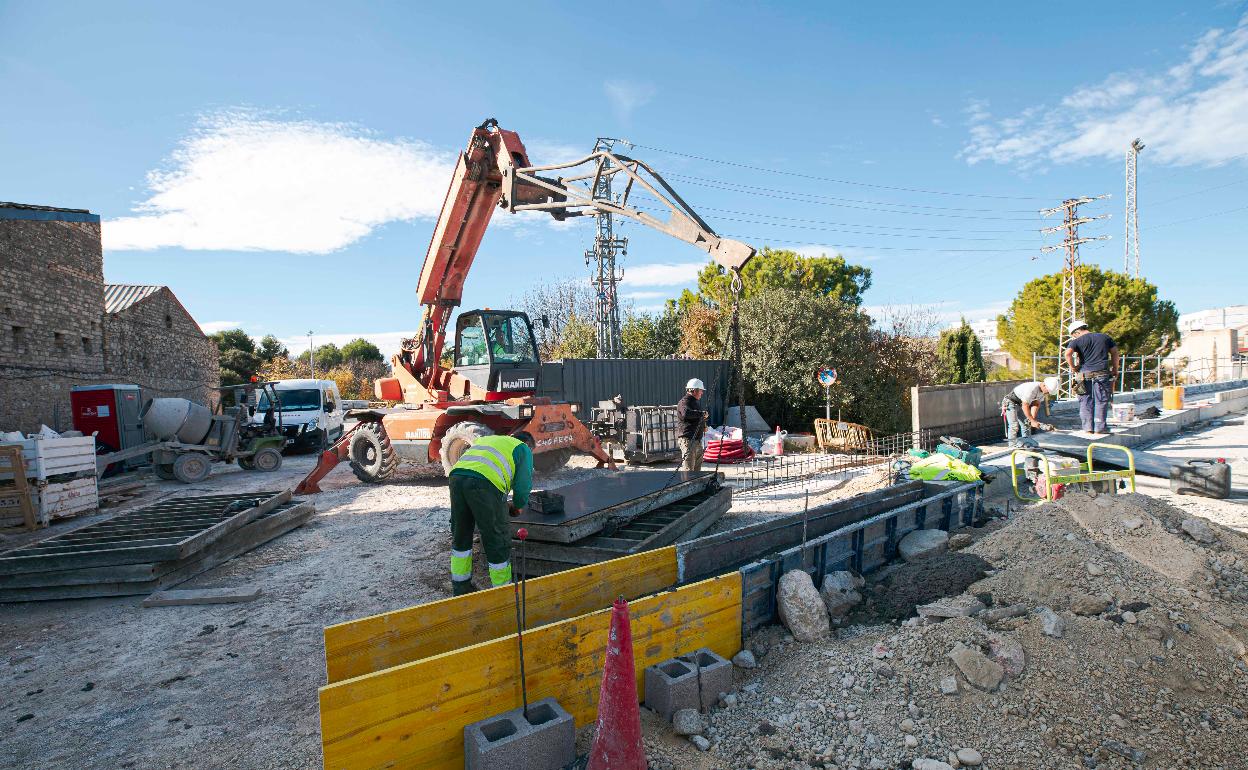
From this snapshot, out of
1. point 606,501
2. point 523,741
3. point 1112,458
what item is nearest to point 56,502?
point 606,501

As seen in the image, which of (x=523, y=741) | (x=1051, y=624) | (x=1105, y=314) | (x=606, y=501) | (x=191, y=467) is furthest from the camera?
(x=1105, y=314)

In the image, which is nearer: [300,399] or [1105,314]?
[300,399]

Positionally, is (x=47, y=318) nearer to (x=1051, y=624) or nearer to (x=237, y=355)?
(x=1051, y=624)

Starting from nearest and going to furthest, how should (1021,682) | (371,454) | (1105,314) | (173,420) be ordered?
(1021,682)
(371,454)
(173,420)
(1105,314)

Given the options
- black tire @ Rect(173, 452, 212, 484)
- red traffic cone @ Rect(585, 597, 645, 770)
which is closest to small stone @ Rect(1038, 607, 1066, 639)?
red traffic cone @ Rect(585, 597, 645, 770)

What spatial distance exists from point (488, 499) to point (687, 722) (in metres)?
2.10

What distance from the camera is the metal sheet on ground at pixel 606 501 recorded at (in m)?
5.04

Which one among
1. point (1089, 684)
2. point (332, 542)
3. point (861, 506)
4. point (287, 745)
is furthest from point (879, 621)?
point (332, 542)

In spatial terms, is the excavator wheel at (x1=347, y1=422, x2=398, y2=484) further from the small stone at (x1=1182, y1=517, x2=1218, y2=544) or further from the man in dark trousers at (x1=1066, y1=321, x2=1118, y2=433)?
the man in dark trousers at (x1=1066, y1=321, x2=1118, y2=433)

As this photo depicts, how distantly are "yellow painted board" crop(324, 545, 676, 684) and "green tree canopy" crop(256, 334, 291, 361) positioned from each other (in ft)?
134

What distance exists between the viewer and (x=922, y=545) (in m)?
5.31

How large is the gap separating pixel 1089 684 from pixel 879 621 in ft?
3.83

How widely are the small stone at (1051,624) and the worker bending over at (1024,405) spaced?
5909 mm

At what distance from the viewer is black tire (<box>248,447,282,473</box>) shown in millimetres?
13141
